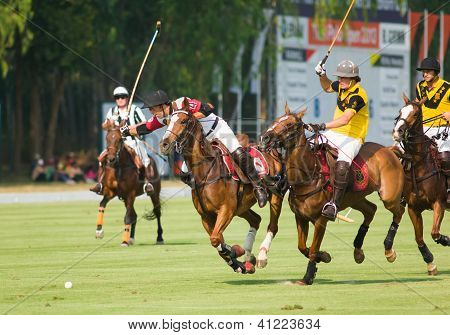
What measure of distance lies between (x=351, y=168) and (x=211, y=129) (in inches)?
76.0

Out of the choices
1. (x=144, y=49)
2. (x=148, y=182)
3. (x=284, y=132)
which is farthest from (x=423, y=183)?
(x=144, y=49)

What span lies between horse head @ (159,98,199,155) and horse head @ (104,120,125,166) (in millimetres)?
6120

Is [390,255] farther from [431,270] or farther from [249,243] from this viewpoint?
[249,243]

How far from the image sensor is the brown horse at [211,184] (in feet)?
50.0

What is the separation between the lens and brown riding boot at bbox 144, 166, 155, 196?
22.7 metres

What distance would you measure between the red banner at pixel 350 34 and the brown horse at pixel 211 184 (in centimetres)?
3229

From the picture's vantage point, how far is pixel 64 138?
67500 mm

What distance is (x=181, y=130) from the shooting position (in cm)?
1516

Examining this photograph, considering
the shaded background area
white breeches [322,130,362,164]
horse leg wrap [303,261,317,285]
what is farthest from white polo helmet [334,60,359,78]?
the shaded background area

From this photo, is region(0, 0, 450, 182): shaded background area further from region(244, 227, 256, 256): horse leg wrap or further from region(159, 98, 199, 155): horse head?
region(159, 98, 199, 155): horse head

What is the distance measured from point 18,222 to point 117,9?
86.0 feet
